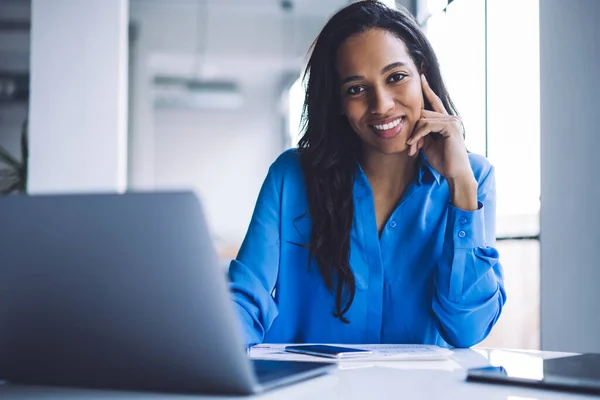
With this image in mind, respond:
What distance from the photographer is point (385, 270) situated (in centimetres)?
157

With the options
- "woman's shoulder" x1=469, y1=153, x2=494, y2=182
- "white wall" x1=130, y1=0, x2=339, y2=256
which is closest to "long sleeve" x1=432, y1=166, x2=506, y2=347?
"woman's shoulder" x1=469, y1=153, x2=494, y2=182

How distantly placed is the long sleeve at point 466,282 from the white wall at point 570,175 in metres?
0.48

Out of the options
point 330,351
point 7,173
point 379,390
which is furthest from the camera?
point 7,173

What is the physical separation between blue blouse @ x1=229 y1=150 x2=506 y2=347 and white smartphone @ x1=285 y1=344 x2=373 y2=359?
23 centimetres

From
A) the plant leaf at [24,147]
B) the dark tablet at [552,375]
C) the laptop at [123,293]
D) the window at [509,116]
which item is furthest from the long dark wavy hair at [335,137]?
the plant leaf at [24,147]

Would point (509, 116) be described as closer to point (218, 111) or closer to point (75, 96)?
point (75, 96)

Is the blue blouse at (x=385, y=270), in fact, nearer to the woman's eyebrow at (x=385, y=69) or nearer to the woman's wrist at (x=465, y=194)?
the woman's wrist at (x=465, y=194)

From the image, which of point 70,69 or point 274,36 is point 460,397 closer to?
point 70,69

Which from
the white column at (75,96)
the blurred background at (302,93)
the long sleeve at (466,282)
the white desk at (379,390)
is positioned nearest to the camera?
the white desk at (379,390)

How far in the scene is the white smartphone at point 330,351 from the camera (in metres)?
1.03

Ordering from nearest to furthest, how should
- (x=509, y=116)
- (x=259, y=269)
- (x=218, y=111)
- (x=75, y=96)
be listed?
1. (x=259, y=269)
2. (x=509, y=116)
3. (x=75, y=96)
4. (x=218, y=111)

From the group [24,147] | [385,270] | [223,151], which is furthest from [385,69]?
[223,151]

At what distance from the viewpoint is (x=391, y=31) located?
1.68 meters

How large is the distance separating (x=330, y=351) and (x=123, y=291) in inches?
19.5
